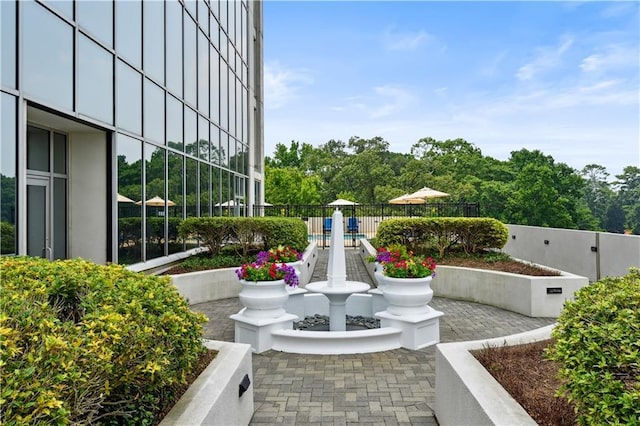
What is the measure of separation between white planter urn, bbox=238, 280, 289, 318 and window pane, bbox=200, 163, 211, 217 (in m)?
7.72

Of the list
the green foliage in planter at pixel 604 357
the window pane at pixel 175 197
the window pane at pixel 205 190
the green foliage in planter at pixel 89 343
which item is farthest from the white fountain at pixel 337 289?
the window pane at pixel 205 190

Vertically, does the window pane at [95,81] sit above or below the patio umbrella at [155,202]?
above

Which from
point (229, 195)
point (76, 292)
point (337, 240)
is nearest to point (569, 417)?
point (76, 292)

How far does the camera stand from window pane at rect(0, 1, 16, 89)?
18.1 feet

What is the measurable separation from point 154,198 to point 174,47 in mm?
4349

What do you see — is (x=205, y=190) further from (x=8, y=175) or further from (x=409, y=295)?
(x=409, y=295)

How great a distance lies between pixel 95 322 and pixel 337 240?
16.7 ft

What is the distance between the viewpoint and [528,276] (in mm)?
7938

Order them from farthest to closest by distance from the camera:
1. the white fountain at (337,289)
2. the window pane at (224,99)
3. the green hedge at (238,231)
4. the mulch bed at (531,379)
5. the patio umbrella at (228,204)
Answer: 1. the window pane at (224,99)
2. the patio umbrella at (228,204)
3. the green hedge at (238,231)
4. the white fountain at (337,289)
5. the mulch bed at (531,379)

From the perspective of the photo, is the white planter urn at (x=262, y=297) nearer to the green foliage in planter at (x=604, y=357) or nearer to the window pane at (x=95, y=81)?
the green foliage in planter at (x=604, y=357)

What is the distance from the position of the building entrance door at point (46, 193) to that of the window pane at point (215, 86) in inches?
262

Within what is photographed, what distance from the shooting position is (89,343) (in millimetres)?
2049

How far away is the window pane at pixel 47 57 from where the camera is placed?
601 centimetres

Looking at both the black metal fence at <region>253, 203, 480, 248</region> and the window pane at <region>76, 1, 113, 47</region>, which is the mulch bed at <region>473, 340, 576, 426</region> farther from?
the black metal fence at <region>253, 203, 480, 248</region>
